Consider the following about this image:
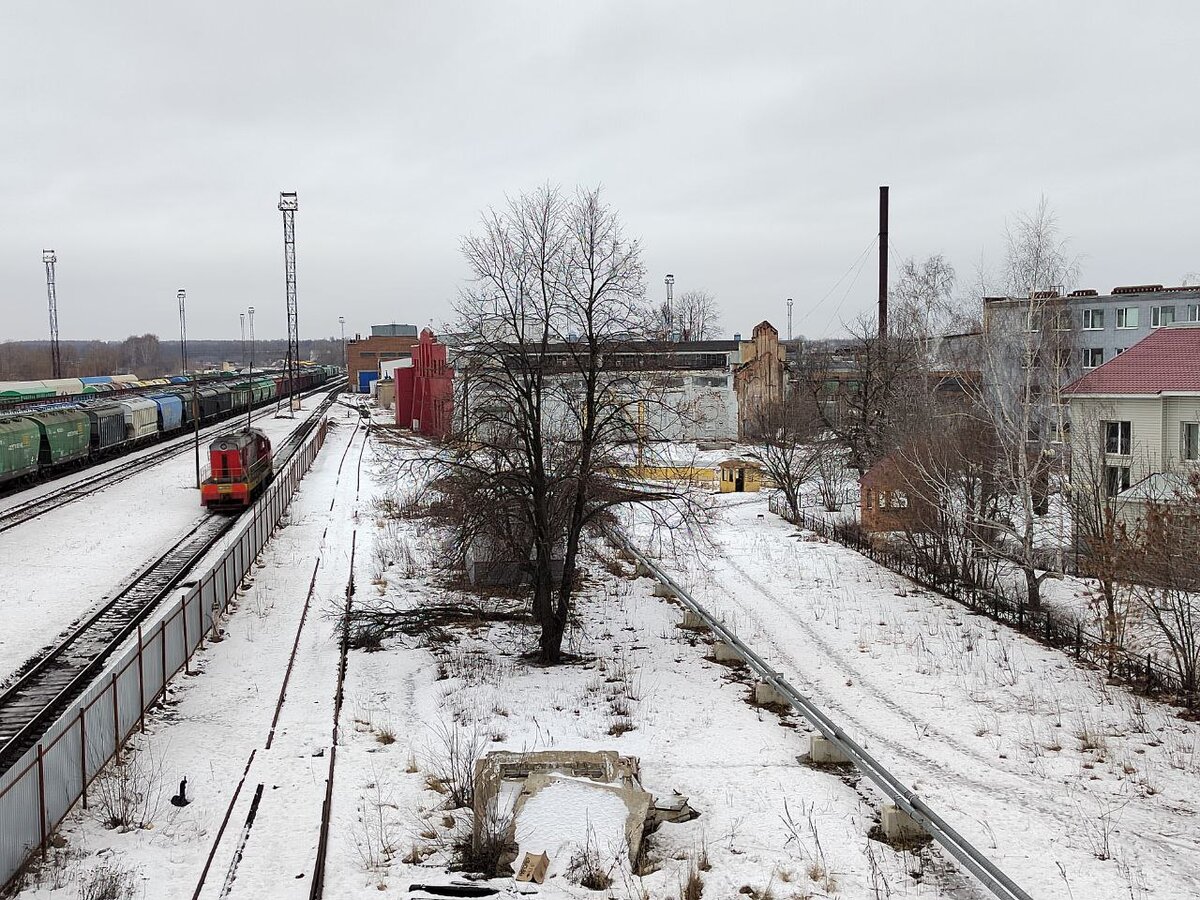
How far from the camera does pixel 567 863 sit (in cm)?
1062

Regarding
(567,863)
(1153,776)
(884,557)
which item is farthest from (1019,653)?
(567,863)

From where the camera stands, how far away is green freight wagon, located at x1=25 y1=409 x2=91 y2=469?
4128 cm

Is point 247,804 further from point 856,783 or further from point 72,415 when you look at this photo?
point 72,415

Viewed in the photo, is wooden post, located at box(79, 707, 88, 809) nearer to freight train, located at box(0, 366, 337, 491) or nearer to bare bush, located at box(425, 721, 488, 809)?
bare bush, located at box(425, 721, 488, 809)

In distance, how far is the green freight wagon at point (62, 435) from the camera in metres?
41.3

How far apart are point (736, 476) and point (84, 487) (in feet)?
102

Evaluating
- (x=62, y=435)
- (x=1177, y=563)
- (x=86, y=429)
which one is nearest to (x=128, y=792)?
(x=1177, y=563)

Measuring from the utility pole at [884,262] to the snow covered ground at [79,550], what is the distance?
3123 cm

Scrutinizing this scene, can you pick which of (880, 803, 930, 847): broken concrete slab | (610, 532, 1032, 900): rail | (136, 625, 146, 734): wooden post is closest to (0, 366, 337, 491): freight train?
(136, 625, 146, 734): wooden post

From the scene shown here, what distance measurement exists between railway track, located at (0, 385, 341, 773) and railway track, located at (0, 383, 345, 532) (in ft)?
28.8

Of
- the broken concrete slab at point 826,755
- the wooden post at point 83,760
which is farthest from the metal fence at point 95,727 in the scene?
the broken concrete slab at point 826,755

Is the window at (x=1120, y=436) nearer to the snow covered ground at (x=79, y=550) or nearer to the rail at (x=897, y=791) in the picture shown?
the rail at (x=897, y=791)

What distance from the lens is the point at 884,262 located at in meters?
47.6

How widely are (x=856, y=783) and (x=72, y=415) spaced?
43.2 metres
